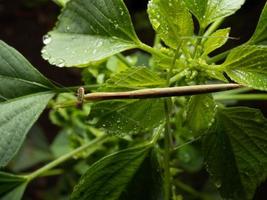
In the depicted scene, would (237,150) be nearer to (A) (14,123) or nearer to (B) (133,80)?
(B) (133,80)

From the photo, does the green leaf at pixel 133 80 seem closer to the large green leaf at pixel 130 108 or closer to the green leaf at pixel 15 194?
the large green leaf at pixel 130 108

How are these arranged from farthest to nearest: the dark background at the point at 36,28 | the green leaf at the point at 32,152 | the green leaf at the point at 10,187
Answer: the dark background at the point at 36,28, the green leaf at the point at 32,152, the green leaf at the point at 10,187

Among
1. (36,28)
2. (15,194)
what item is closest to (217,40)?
(15,194)

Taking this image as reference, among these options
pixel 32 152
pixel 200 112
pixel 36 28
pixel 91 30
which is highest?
pixel 91 30

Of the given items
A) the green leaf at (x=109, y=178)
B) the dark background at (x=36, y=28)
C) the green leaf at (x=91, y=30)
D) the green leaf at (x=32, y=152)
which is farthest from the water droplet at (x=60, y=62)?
the dark background at (x=36, y=28)

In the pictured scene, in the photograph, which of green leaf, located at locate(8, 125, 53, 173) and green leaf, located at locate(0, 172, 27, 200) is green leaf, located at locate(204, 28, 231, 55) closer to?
green leaf, located at locate(0, 172, 27, 200)

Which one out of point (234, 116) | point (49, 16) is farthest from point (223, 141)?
point (49, 16)
